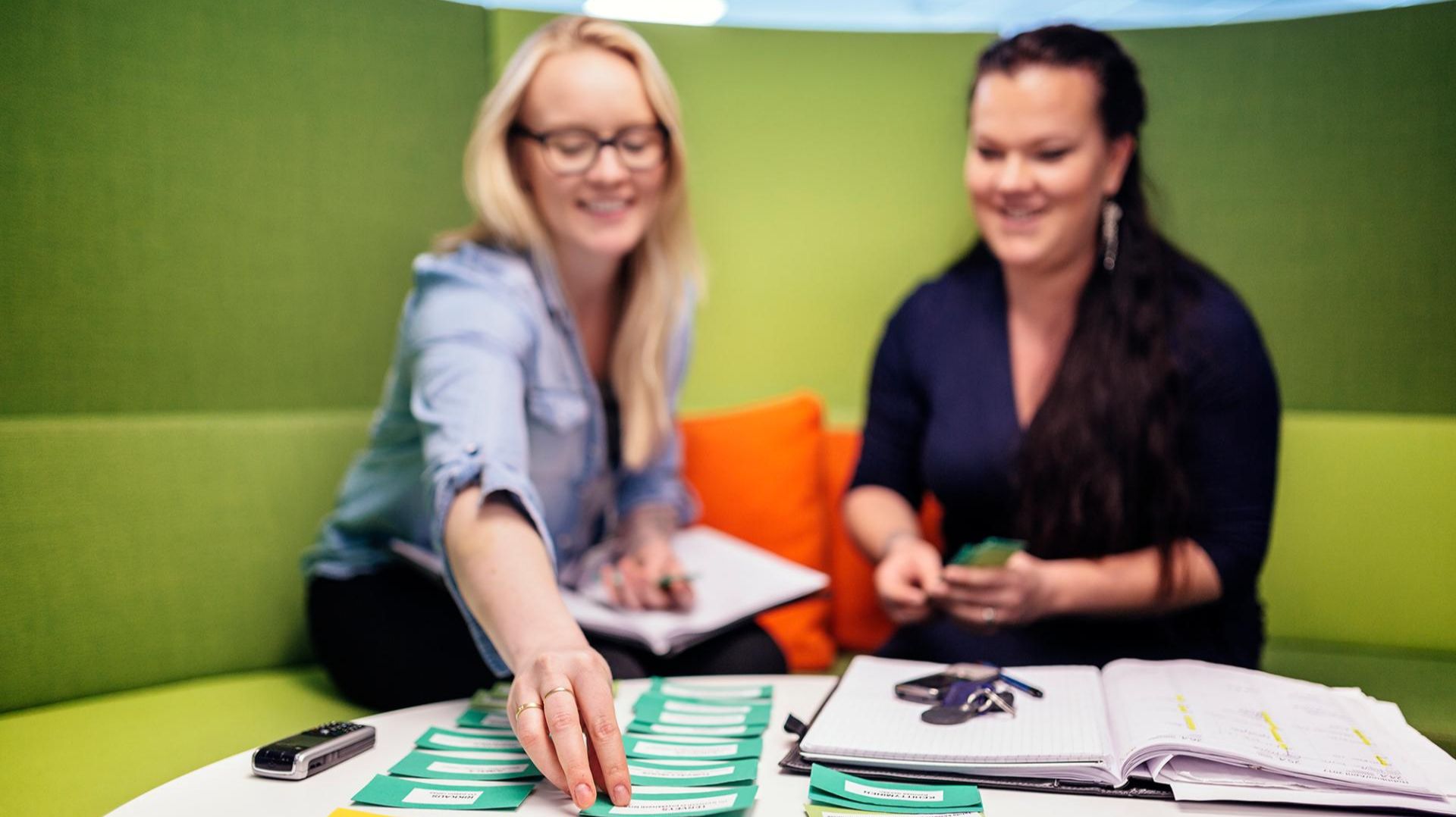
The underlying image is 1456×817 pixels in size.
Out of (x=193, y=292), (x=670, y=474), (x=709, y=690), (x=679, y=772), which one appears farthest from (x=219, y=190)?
(x=679, y=772)

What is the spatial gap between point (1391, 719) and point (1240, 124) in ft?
2.78

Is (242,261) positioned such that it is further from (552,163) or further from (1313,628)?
(1313,628)

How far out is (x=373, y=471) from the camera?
1.40 meters

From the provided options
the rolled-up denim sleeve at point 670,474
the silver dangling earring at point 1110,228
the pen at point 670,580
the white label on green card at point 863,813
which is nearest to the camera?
the white label on green card at point 863,813

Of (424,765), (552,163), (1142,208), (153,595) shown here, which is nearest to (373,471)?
(153,595)

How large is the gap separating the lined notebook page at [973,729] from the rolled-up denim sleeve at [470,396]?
0.96 ft

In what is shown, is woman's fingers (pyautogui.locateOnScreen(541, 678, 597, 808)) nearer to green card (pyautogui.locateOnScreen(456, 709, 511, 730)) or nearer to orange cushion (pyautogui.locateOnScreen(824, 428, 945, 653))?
green card (pyautogui.locateOnScreen(456, 709, 511, 730))

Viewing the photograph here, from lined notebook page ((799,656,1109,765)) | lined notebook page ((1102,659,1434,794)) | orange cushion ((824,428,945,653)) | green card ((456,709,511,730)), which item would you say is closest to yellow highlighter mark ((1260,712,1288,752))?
lined notebook page ((1102,659,1434,794))

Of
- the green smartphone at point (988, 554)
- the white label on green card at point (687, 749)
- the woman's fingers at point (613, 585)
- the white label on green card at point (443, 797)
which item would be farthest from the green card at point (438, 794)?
the green smartphone at point (988, 554)

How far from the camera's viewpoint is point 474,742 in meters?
0.87

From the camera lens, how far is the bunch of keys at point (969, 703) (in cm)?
86

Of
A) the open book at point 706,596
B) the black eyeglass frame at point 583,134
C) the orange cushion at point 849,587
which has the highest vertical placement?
the black eyeglass frame at point 583,134

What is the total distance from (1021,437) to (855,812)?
0.75m

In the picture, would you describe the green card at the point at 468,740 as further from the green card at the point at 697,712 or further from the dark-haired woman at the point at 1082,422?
the dark-haired woman at the point at 1082,422
